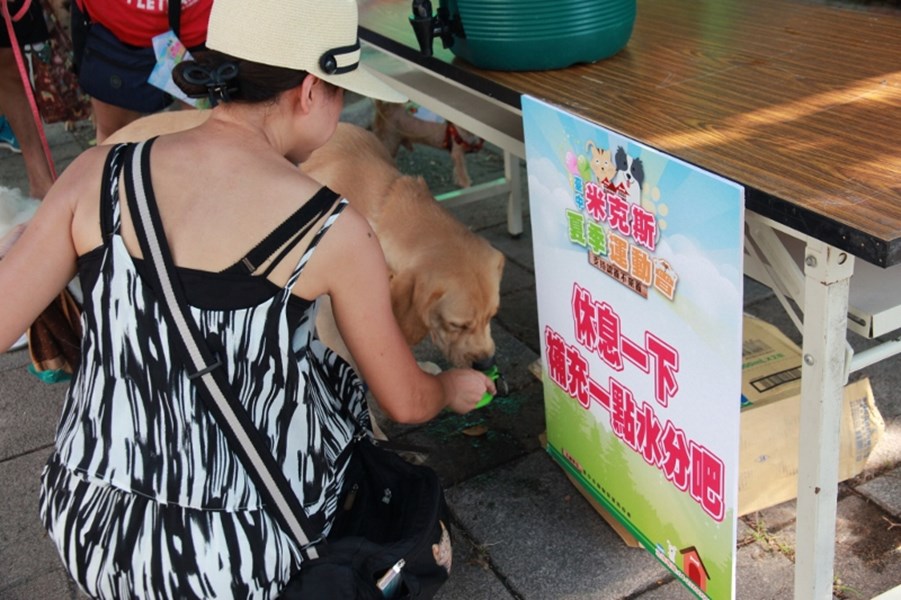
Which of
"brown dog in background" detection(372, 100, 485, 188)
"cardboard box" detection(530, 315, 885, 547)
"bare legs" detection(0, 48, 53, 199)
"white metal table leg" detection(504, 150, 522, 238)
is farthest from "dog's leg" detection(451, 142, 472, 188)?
"cardboard box" detection(530, 315, 885, 547)

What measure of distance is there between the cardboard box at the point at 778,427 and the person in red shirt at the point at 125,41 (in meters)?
2.52

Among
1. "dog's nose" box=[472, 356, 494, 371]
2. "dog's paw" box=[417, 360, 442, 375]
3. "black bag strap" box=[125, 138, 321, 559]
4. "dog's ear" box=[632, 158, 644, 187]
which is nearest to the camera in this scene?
"black bag strap" box=[125, 138, 321, 559]

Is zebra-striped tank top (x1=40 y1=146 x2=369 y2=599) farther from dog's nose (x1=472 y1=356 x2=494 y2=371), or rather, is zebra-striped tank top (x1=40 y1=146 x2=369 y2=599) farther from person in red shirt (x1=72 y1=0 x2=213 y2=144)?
person in red shirt (x1=72 y1=0 x2=213 y2=144)

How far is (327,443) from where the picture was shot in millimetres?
2066

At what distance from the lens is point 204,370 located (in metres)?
1.75

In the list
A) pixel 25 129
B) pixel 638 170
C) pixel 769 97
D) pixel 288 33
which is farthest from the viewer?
pixel 25 129

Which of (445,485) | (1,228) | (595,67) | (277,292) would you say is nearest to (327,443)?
(277,292)

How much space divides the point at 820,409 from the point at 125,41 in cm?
315

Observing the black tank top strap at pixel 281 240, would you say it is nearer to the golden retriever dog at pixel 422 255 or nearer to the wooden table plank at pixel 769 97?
the wooden table plank at pixel 769 97

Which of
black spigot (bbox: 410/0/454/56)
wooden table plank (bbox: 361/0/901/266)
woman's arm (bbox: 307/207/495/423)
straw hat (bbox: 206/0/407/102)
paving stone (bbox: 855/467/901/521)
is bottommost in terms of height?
paving stone (bbox: 855/467/901/521)

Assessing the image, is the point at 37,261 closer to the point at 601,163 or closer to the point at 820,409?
the point at 601,163

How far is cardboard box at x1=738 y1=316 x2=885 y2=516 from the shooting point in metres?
2.46

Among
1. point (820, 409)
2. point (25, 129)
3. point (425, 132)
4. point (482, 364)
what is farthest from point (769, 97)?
point (25, 129)

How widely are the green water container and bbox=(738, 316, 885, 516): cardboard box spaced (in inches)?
40.0
